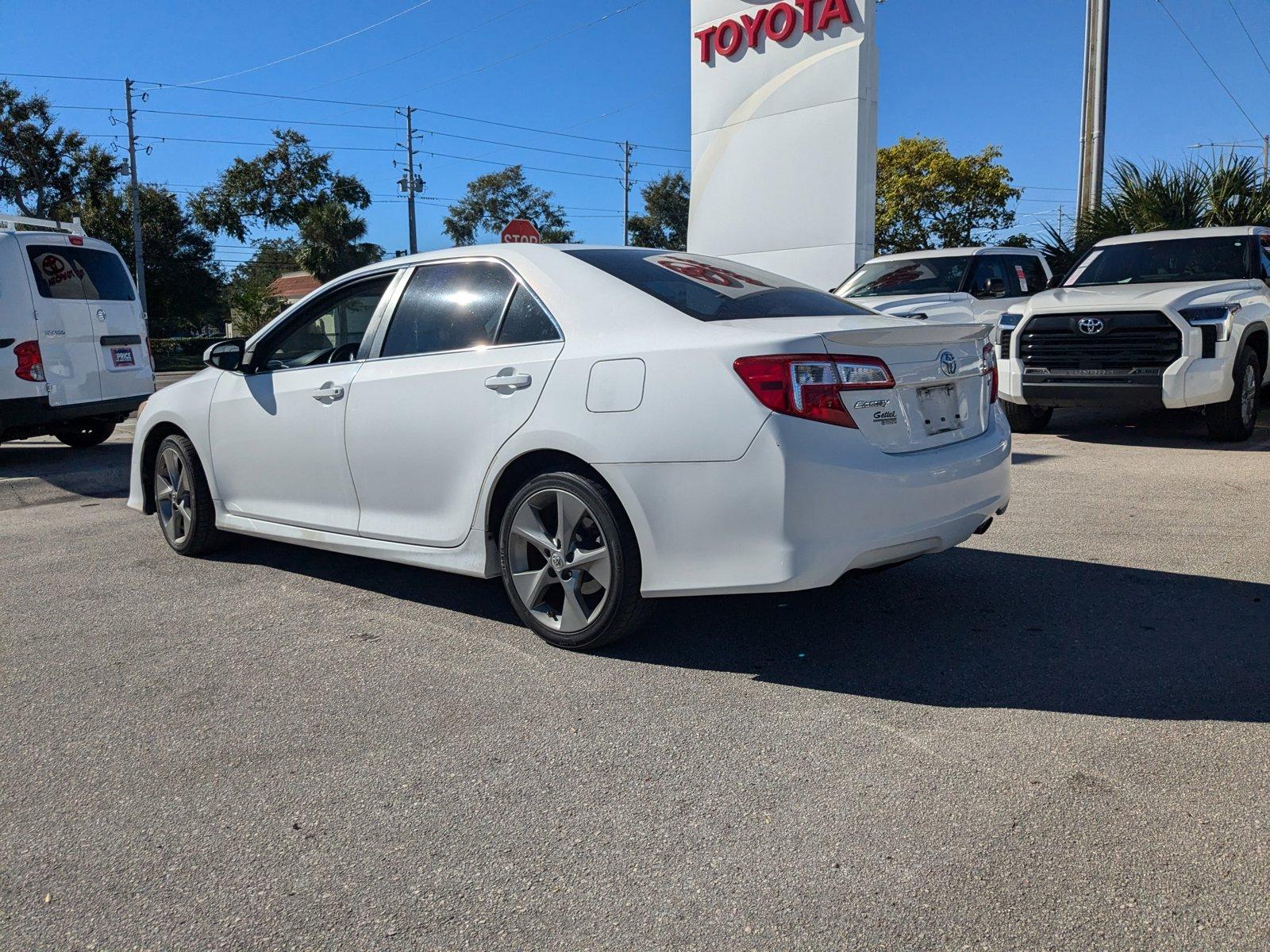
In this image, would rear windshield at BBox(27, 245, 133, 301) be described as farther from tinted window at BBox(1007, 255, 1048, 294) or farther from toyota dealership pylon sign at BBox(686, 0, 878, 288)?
tinted window at BBox(1007, 255, 1048, 294)

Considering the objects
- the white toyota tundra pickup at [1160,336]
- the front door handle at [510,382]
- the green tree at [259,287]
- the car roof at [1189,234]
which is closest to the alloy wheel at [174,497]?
the front door handle at [510,382]

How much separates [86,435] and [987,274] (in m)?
→ 10.1

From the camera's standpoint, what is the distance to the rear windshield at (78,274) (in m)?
9.75

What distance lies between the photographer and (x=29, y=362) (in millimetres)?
9516

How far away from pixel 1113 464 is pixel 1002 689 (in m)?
5.35

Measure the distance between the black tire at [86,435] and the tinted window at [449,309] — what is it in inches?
321

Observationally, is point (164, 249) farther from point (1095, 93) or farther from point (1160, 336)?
point (1160, 336)

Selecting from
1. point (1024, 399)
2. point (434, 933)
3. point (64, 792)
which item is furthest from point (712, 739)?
point (1024, 399)

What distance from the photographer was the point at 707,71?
16125 millimetres

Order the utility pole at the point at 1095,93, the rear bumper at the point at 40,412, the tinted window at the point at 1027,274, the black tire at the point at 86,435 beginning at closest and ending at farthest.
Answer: the rear bumper at the point at 40,412 → the black tire at the point at 86,435 → the tinted window at the point at 1027,274 → the utility pole at the point at 1095,93

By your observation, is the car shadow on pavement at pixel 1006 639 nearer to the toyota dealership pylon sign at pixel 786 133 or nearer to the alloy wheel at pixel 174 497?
the alloy wheel at pixel 174 497

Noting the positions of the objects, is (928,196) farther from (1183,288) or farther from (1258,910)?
(1258,910)

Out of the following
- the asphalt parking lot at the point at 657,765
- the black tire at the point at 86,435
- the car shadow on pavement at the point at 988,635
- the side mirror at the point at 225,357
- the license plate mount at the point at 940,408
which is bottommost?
the asphalt parking lot at the point at 657,765

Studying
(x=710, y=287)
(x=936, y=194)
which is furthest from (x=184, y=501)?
(x=936, y=194)
